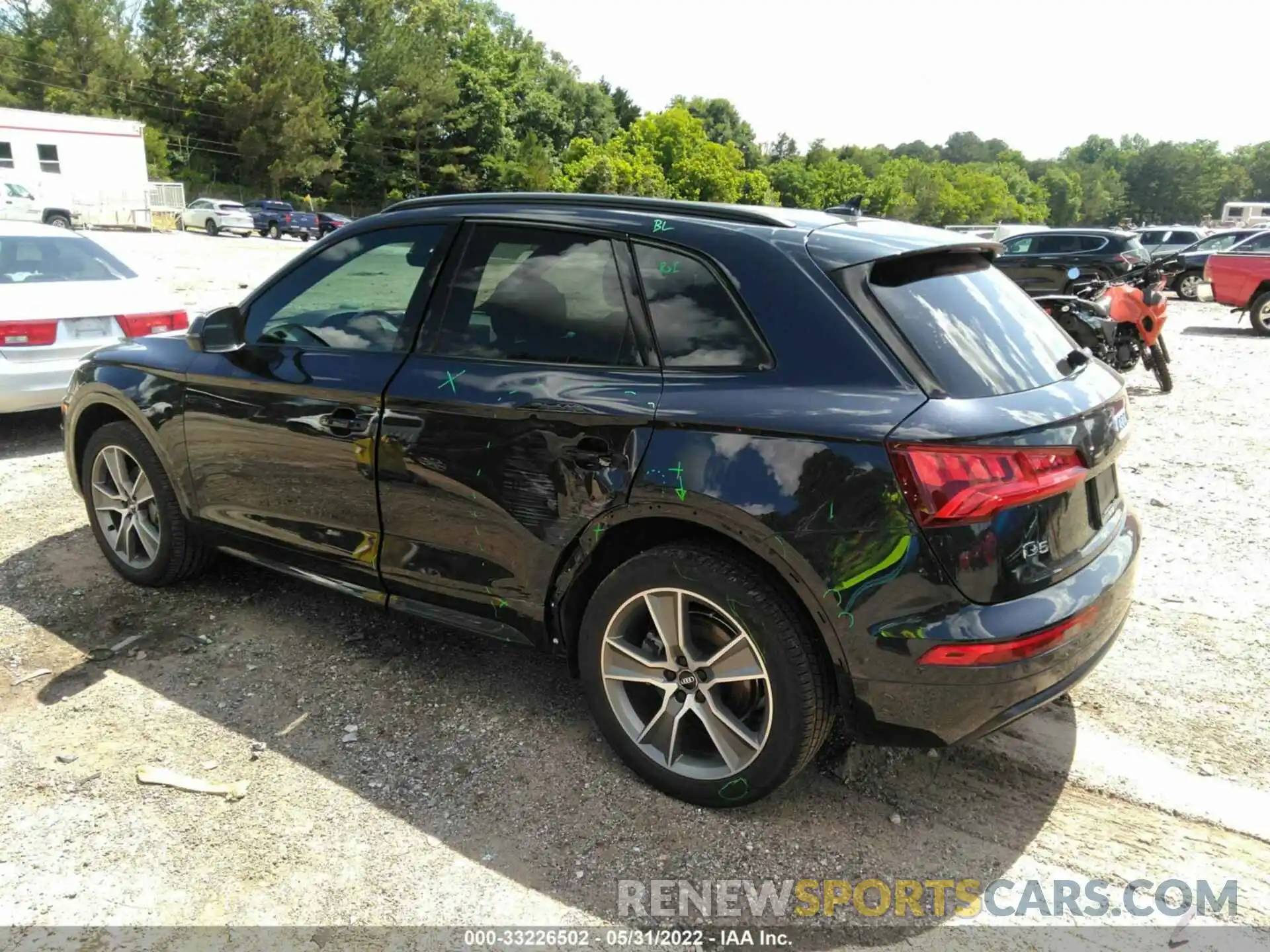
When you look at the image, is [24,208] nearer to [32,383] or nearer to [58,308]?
[58,308]

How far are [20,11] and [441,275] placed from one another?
77087mm

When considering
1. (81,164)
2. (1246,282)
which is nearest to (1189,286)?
(1246,282)

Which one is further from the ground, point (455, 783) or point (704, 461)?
point (704, 461)

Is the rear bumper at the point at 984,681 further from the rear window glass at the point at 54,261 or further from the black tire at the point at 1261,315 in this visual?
the black tire at the point at 1261,315

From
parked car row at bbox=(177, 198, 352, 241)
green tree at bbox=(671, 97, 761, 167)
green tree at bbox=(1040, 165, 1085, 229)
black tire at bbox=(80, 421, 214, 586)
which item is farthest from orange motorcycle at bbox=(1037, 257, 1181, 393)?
green tree at bbox=(1040, 165, 1085, 229)

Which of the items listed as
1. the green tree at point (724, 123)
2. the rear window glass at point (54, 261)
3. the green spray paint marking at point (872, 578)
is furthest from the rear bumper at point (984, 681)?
the green tree at point (724, 123)

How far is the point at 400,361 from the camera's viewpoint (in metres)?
3.21

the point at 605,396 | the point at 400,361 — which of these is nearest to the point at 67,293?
the point at 400,361

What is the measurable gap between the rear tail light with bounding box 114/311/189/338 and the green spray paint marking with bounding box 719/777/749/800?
18.6 ft

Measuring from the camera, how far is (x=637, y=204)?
3.01m

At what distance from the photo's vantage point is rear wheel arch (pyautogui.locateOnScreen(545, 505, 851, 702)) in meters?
2.48

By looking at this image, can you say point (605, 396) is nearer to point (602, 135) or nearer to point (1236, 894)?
point (1236, 894)

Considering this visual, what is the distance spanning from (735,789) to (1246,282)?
16.1 m

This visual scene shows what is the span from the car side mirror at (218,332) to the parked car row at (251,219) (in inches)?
1599
